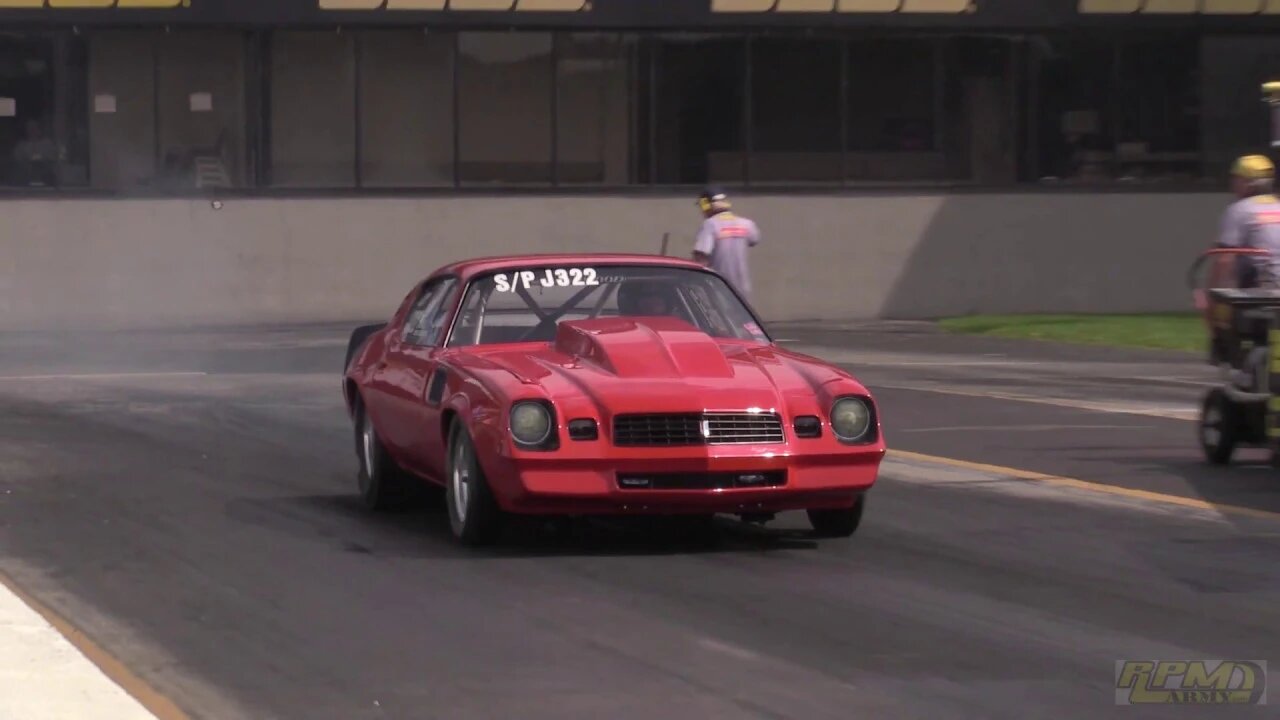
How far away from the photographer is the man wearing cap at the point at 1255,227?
12.5 metres

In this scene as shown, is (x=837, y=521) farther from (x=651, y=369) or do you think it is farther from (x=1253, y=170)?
(x=1253, y=170)

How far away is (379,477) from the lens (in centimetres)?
1086

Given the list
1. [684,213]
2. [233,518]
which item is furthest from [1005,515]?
[684,213]

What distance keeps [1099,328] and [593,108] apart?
8.05 metres

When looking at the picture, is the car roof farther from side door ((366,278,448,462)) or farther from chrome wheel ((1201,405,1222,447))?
chrome wheel ((1201,405,1222,447))

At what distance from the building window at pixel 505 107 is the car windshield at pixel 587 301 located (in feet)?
65.6

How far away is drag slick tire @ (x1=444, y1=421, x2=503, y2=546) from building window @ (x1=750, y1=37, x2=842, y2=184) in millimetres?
21718

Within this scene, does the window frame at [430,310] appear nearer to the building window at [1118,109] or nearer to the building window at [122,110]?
the building window at [122,110]

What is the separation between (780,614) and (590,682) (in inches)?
52.3

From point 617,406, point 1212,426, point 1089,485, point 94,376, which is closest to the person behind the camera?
point 617,406

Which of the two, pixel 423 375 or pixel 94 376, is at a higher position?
pixel 423 375

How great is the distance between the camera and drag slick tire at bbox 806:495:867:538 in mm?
9773

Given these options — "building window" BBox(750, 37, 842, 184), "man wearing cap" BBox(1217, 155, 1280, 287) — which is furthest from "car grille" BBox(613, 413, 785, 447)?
"building window" BBox(750, 37, 842, 184)


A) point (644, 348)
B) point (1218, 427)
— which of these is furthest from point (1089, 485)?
point (644, 348)
